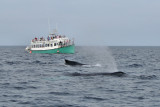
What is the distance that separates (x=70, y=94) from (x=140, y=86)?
671 cm

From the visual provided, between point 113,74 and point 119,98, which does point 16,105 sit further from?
point 113,74

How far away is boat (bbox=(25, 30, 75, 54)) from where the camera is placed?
9162 cm

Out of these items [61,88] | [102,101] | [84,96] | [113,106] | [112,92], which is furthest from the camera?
[61,88]

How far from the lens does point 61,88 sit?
22484 millimetres

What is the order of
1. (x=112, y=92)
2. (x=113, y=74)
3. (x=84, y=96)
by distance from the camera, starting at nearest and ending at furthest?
(x=84, y=96) < (x=112, y=92) < (x=113, y=74)

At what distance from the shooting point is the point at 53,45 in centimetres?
9225

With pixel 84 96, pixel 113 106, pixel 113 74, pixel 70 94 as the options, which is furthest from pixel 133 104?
pixel 113 74

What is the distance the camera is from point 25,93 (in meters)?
20.5

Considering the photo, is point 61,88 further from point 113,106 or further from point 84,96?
point 113,106

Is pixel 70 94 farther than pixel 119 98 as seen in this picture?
Yes

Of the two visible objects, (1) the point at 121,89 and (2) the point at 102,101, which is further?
(1) the point at 121,89

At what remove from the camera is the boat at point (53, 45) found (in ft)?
301

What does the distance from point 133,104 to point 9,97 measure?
318 inches

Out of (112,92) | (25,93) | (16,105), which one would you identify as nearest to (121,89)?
(112,92)
